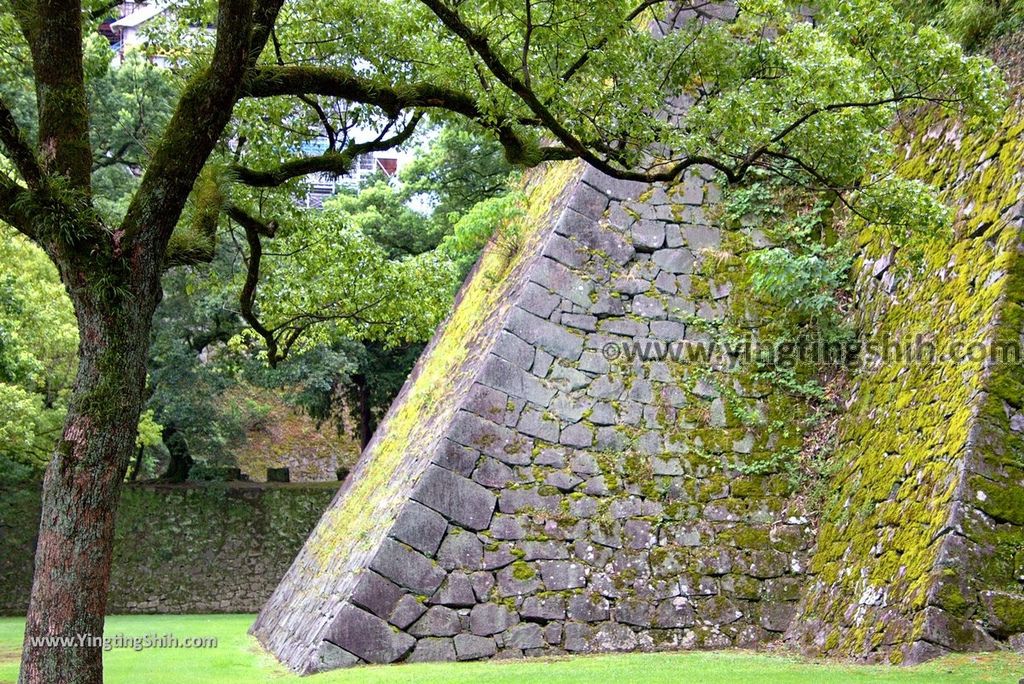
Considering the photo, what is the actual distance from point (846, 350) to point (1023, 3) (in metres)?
2.84

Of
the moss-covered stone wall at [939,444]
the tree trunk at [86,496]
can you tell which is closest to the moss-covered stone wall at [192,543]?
the moss-covered stone wall at [939,444]

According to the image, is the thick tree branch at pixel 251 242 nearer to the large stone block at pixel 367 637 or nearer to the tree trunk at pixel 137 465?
the large stone block at pixel 367 637

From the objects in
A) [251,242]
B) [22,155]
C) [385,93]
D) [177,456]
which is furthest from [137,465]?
[22,155]

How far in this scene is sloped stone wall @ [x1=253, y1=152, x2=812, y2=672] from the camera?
673cm

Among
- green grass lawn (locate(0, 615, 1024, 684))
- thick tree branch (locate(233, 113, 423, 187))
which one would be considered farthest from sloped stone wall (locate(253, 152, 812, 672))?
thick tree branch (locate(233, 113, 423, 187))

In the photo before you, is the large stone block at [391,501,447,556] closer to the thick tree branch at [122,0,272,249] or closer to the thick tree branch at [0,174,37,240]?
the thick tree branch at [122,0,272,249]

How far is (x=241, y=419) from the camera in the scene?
20.1m

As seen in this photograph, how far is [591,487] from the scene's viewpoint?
23.9 feet

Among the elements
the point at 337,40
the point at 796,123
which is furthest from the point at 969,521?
the point at 337,40

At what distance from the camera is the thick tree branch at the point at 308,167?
6.23m

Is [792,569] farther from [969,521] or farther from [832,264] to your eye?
[832,264]

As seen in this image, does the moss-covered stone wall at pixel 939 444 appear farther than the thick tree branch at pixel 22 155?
Yes

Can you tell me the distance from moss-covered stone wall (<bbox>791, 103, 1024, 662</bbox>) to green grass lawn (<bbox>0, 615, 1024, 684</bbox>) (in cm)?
31

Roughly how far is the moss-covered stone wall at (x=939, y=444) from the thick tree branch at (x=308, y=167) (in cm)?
359
